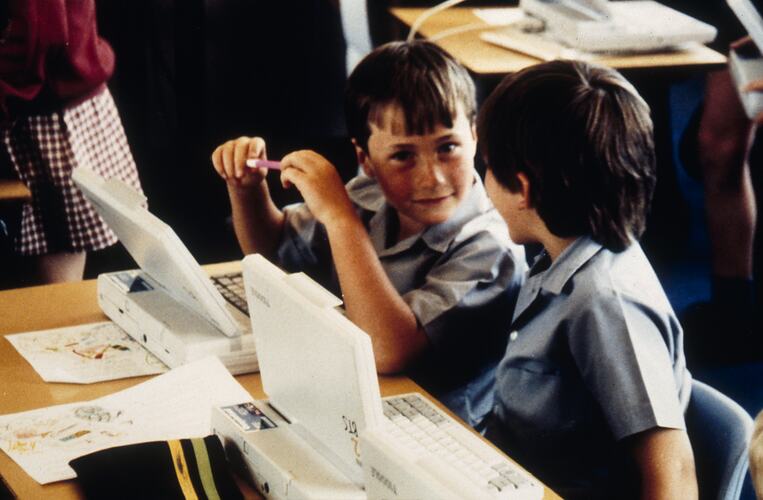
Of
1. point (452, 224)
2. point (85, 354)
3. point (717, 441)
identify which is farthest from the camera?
point (452, 224)

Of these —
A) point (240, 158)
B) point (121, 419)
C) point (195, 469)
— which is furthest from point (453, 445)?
point (240, 158)

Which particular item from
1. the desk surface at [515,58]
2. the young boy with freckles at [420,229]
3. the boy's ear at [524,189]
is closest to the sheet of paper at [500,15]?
the desk surface at [515,58]

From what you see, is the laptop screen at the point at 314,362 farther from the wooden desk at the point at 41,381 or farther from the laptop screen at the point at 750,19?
the laptop screen at the point at 750,19

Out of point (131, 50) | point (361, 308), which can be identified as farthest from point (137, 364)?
point (131, 50)

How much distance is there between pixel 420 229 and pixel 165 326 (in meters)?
0.49

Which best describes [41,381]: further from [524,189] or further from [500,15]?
[500,15]

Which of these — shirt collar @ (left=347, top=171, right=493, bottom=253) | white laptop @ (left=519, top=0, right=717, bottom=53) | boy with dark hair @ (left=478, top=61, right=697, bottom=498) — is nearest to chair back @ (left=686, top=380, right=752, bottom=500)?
boy with dark hair @ (left=478, top=61, right=697, bottom=498)

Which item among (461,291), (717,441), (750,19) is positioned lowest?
(717,441)

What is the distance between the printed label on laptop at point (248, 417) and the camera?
1.43 meters

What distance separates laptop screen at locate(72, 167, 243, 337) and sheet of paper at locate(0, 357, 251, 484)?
0.08 metres

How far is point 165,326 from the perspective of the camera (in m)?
1.75

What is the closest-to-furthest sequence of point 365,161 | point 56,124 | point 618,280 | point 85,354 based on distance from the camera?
point 618,280
point 85,354
point 365,161
point 56,124

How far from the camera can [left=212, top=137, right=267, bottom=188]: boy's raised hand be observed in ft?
6.91

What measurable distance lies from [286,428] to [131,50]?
2454 millimetres
